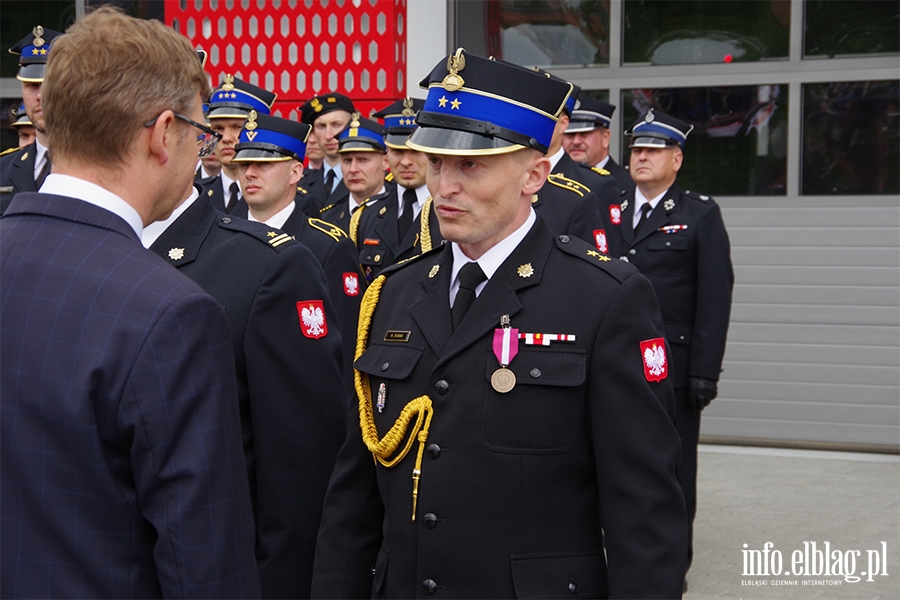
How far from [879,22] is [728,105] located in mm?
1233

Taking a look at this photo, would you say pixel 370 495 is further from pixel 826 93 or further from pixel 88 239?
pixel 826 93

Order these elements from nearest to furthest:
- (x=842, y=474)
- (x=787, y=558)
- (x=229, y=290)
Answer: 1. (x=229, y=290)
2. (x=787, y=558)
3. (x=842, y=474)

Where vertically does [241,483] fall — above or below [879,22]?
below

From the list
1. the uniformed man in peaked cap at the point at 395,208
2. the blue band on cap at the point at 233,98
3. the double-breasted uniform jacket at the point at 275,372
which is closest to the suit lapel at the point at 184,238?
the double-breasted uniform jacket at the point at 275,372

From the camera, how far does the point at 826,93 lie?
317 inches

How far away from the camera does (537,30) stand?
348 inches

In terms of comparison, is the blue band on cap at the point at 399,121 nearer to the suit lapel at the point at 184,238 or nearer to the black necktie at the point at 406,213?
the black necktie at the point at 406,213

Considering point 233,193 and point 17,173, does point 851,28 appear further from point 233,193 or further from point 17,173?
point 17,173

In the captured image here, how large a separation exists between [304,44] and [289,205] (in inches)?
188

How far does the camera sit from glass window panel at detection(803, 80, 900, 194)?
7.91 meters

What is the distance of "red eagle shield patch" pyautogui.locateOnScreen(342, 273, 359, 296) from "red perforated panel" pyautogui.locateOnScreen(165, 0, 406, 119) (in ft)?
14.4

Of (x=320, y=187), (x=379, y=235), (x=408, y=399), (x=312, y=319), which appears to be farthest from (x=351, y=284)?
(x=320, y=187)

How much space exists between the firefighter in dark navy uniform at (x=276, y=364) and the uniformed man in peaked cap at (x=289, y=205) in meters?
2.05

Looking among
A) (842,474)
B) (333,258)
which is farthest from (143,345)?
(842,474)
